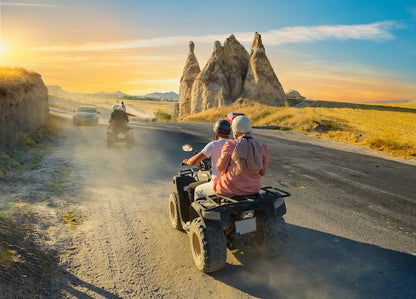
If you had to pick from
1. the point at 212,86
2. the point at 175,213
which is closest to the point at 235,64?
the point at 212,86

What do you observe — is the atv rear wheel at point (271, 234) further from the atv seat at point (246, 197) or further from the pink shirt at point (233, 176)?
the pink shirt at point (233, 176)

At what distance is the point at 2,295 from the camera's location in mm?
3623

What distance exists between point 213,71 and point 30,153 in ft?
107

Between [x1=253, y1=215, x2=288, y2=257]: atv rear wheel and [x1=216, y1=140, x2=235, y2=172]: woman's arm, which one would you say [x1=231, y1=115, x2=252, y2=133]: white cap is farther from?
[x1=253, y1=215, x2=288, y2=257]: atv rear wheel

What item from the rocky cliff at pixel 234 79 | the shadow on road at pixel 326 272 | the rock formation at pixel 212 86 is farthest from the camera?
the rock formation at pixel 212 86

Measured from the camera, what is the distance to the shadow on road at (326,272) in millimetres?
4105

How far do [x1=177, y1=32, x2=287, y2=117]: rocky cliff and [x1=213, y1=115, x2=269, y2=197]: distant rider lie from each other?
3657cm

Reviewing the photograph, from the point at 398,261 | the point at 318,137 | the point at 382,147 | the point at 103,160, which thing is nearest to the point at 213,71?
the point at 318,137

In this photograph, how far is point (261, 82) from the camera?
132 ft

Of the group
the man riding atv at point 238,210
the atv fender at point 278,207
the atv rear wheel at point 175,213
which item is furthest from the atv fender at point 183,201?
the atv fender at point 278,207

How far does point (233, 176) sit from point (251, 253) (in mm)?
1535

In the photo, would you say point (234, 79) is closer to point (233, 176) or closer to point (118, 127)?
point (118, 127)

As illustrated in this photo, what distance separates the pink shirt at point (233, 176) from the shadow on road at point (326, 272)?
46.6 inches

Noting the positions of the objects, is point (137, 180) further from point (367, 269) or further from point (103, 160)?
point (367, 269)
